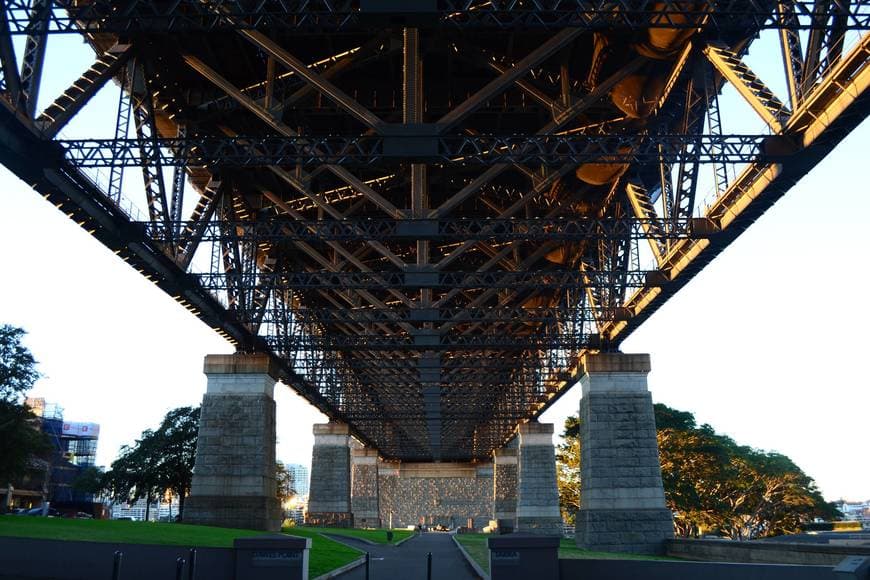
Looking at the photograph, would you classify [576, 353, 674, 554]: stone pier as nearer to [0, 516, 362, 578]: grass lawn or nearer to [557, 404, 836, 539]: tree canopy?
[0, 516, 362, 578]: grass lawn

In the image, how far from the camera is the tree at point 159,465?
83688 millimetres

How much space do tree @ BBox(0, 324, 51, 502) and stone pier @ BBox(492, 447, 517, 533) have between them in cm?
5376

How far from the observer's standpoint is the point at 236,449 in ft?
131

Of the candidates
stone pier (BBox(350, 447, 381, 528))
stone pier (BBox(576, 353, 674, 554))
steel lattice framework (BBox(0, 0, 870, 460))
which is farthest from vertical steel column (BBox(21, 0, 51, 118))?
stone pier (BBox(350, 447, 381, 528))

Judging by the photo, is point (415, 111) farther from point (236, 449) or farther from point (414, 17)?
point (236, 449)

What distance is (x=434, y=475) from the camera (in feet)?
470

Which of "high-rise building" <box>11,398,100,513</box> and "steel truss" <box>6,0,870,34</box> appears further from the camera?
"high-rise building" <box>11,398,100,513</box>

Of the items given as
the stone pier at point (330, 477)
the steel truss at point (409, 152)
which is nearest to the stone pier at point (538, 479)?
the stone pier at point (330, 477)

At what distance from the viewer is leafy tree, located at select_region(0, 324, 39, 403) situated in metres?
55.3

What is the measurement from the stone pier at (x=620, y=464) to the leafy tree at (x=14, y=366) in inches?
1522

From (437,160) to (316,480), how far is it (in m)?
60.1

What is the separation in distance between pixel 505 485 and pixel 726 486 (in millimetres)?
30279

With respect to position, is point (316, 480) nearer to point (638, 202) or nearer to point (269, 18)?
point (638, 202)

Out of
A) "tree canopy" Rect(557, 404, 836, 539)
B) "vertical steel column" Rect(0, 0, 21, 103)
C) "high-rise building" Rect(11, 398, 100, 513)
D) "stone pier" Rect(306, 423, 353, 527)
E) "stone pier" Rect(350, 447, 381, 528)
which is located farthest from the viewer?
"high-rise building" Rect(11, 398, 100, 513)
